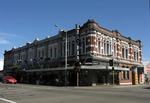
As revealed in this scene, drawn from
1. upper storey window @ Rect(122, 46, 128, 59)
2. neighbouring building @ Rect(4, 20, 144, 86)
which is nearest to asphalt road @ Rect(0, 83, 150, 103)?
neighbouring building @ Rect(4, 20, 144, 86)

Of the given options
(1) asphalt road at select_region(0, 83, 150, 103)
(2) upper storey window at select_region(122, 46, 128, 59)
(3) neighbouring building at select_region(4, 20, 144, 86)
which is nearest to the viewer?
(1) asphalt road at select_region(0, 83, 150, 103)

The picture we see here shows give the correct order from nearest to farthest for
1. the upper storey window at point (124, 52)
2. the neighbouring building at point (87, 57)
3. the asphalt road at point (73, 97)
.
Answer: the asphalt road at point (73, 97), the neighbouring building at point (87, 57), the upper storey window at point (124, 52)

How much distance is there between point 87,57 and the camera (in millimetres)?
34625

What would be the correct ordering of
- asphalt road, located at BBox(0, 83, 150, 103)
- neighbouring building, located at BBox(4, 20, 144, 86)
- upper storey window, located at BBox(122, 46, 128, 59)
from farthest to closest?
1. upper storey window, located at BBox(122, 46, 128, 59)
2. neighbouring building, located at BBox(4, 20, 144, 86)
3. asphalt road, located at BBox(0, 83, 150, 103)

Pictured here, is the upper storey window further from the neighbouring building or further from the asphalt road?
the asphalt road

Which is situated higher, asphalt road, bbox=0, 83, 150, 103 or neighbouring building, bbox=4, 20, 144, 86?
neighbouring building, bbox=4, 20, 144, 86

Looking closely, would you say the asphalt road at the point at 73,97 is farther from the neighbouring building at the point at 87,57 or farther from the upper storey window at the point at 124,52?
the upper storey window at the point at 124,52

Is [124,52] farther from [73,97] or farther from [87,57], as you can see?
[73,97]

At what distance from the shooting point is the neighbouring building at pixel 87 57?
34.8 m

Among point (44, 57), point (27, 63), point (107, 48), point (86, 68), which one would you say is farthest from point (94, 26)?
point (27, 63)

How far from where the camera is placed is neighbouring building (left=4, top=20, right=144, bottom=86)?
114 feet

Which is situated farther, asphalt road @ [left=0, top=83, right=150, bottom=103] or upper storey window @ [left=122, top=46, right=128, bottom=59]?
upper storey window @ [left=122, top=46, right=128, bottom=59]

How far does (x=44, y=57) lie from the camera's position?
4519 centimetres

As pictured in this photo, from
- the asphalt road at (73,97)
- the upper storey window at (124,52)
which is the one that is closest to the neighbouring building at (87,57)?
the upper storey window at (124,52)
